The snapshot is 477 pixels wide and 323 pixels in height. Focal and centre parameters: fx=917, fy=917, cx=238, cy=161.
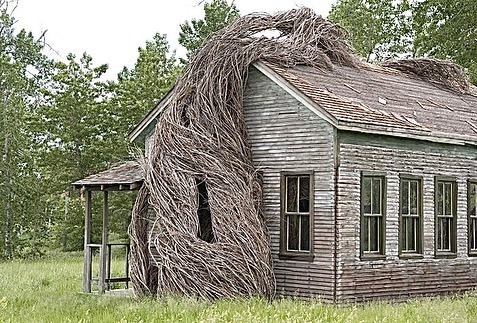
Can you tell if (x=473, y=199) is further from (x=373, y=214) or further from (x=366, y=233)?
(x=366, y=233)

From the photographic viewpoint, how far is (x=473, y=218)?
22.8m

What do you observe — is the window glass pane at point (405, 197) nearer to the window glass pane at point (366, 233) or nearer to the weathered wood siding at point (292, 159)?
the window glass pane at point (366, 233)

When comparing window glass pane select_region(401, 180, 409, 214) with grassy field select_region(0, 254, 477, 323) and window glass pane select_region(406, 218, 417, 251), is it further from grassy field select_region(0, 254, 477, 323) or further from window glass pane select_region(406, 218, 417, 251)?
grassy field select_region(0, 254, 477, 323)

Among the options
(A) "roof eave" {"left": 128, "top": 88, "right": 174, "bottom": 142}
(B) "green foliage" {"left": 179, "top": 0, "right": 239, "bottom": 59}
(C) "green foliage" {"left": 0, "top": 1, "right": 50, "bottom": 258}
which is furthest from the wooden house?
(B) "green foliage" {"left": 179, "top": 0, "right": 239, "bottom": 59}

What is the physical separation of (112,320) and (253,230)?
201 inches

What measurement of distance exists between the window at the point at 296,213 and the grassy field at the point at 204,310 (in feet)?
4.82

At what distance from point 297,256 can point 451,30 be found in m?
19.5

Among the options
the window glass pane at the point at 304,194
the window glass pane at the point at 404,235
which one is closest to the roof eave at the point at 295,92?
the window glass pane at the point at 304,194

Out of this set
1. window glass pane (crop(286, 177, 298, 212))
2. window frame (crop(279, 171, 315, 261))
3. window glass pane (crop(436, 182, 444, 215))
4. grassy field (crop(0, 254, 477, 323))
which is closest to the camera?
grassy field (crop(0, 254, 477, 323))

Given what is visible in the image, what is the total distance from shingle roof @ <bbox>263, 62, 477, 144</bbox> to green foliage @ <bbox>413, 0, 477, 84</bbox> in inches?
405

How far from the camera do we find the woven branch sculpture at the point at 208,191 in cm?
1898

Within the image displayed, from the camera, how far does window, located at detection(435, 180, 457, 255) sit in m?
21.6

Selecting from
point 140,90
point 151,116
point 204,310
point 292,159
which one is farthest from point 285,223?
point 140,90

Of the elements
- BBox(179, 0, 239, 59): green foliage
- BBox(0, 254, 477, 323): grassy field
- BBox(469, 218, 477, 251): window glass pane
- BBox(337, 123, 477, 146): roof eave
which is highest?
BBox(179, 0, 239, 59): green foliage
